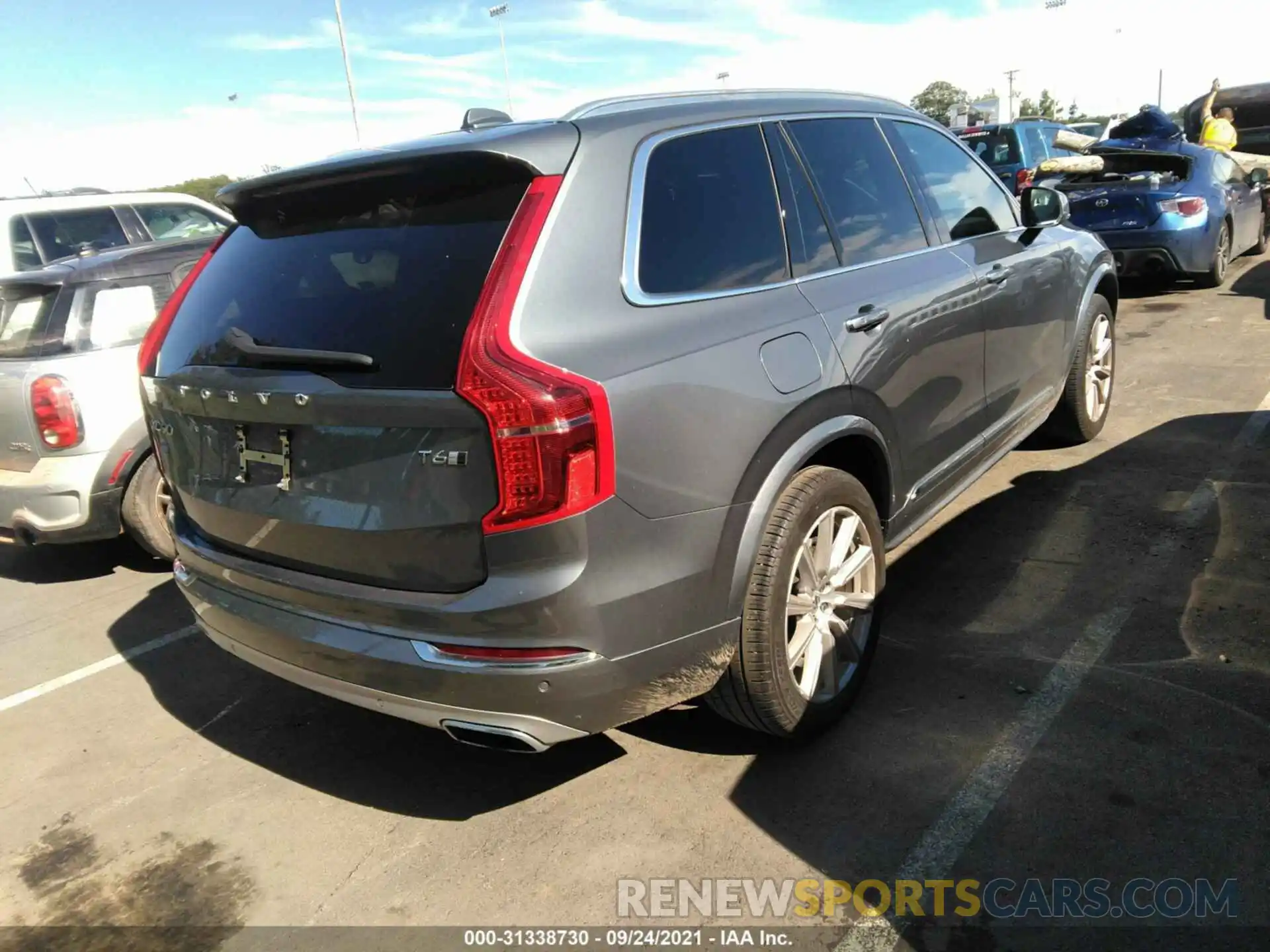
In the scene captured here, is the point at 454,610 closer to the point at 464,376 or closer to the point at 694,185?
the point at 464,376

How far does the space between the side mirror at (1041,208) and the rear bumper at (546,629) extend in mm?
2971

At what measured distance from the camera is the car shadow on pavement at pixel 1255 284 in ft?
30.5

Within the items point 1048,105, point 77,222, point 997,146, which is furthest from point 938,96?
point 77,222

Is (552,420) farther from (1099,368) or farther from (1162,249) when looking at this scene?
(1162,249)

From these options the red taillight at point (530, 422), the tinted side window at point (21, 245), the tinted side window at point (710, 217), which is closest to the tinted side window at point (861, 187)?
the tinted side window at point (710, 217)

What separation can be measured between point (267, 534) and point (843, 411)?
5.62 ft

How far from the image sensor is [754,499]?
2.62 meters

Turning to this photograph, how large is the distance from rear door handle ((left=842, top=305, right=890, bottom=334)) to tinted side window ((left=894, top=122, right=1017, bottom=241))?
932 millimetres

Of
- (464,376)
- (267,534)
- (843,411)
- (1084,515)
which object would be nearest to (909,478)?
(843,411)

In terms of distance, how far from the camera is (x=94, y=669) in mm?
4148

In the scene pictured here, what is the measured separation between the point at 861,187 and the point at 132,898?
3.21m

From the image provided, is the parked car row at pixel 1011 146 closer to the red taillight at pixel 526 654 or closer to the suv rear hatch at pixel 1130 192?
the suv rear hatch at pixel 1130 192

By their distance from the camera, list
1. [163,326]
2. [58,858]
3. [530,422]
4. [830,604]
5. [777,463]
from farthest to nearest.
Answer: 1. [163,326]
2. [830,604]
3. [58,858]
4. [777,463]
5. [530,422]
